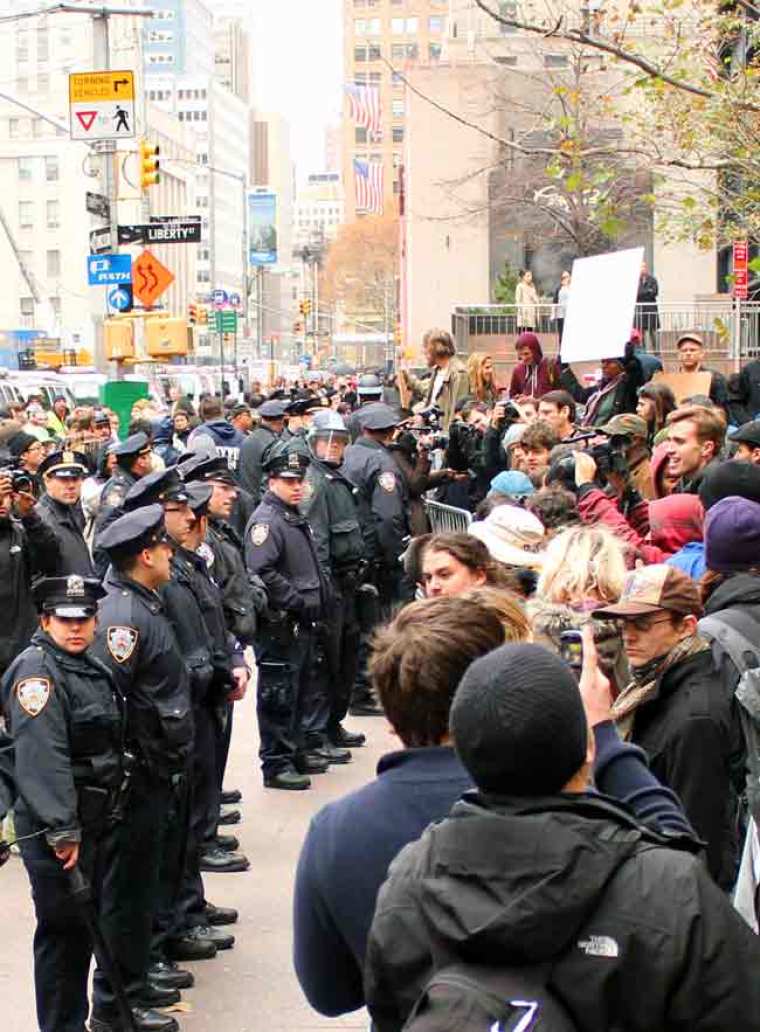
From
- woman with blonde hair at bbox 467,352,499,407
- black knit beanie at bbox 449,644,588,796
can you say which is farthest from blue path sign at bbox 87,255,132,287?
black knit beanie at bbox 449,644,588,796

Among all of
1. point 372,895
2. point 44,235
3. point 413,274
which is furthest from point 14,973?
point 44,235

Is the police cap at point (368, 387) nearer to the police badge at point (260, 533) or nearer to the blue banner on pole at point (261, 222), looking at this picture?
the police badge at point (260, 533)

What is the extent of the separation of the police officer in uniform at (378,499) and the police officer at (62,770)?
561cm

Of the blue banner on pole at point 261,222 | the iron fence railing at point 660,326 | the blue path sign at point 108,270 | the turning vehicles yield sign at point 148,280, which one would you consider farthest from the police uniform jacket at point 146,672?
the blue banner on pole at point 261,222

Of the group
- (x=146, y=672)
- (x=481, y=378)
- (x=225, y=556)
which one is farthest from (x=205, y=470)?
(x=481, y=378)

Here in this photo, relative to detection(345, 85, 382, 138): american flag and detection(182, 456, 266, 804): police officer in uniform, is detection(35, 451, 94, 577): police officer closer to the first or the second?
detection(182, 456, 266, 804): police officer in uniform

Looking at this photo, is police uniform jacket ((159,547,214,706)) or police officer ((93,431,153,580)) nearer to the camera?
police uniform jacket ((159,547,214,706))

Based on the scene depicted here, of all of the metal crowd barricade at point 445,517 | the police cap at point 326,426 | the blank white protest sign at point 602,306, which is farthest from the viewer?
the metal crowd barricade at point 445,517

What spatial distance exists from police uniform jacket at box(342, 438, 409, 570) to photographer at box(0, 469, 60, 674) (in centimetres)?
268

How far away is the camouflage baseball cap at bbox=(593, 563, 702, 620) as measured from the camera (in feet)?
14.5

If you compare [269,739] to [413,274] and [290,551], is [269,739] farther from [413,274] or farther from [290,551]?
[413,274]

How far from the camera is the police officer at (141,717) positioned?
6195 millimetres

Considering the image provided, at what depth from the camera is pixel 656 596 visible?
14.5ft

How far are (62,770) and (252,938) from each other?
1.97 metres
